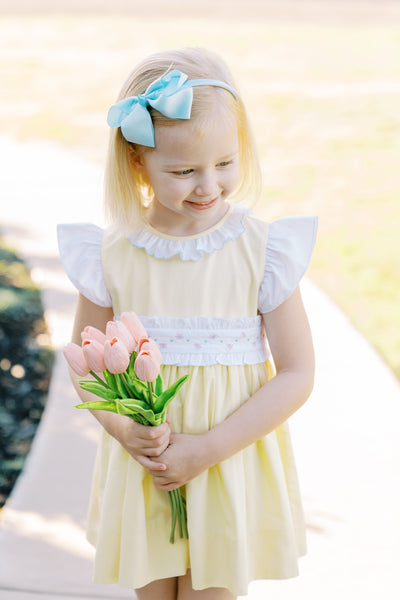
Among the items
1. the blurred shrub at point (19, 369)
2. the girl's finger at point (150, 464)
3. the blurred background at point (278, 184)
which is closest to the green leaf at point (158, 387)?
the girl's finger at point (150, 464)

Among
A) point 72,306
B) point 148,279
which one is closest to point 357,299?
point 72,306

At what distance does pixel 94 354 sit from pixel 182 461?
401 millimetres

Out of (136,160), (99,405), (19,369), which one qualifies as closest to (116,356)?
(99,405)

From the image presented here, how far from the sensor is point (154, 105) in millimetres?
1704

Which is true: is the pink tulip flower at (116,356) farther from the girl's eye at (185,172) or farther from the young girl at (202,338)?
the girl's eye at (185,172)

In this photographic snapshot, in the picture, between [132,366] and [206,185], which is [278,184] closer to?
[206,185]

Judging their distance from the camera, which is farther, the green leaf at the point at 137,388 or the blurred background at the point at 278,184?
the blurred background at the point at 278,184

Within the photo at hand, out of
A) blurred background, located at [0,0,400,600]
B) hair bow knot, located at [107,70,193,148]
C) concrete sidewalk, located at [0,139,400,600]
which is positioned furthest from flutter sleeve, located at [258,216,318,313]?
concrete sidewalk, located at [0,139,400,600]

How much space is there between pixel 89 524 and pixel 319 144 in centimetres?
819

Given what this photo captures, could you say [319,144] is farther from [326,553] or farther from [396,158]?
[326,553]

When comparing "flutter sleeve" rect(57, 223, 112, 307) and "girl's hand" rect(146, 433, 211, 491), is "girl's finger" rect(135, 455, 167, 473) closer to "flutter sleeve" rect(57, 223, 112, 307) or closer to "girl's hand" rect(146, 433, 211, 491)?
"girl's hand" rect(146, 433, 211, 491)

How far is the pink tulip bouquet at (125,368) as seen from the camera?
156 cm

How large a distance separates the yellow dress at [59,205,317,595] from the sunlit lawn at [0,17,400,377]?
8.90 feet

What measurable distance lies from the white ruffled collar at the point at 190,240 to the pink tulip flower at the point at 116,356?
0.42 m
